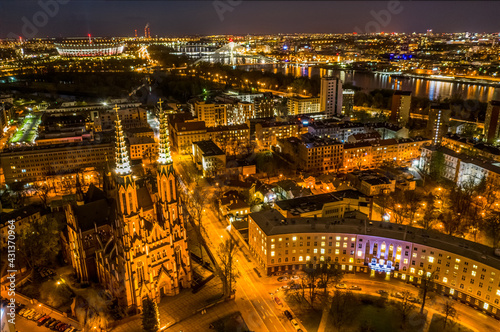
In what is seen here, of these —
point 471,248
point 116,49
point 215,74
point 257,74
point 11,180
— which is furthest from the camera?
point 116,49

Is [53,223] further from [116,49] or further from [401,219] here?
[116,49]

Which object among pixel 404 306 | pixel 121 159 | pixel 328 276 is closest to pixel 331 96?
pixel 328 276

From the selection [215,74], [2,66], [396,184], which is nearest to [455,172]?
[396,184]

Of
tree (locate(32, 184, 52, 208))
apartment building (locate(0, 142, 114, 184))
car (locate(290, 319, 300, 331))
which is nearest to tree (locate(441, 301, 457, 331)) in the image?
car (locate(290, 319, 300, 331))

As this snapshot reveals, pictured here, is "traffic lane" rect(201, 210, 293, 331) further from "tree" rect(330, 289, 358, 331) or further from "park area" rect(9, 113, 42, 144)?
"park area" rect(9, 113, 42, 144)

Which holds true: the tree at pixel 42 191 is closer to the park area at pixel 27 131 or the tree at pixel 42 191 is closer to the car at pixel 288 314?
the park area at pixel 27 131

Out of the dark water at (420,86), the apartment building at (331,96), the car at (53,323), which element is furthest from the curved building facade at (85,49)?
the car at (53,323)
